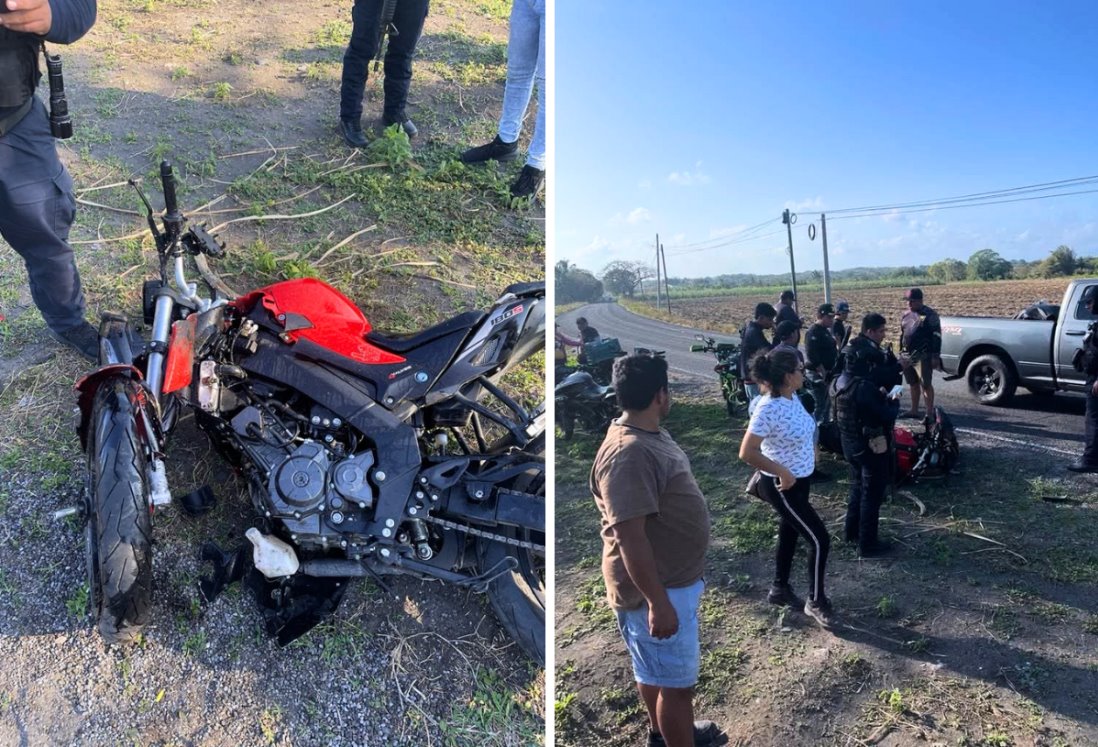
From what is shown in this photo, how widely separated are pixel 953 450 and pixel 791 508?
0.34 meters

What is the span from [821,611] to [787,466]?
12.3 inches

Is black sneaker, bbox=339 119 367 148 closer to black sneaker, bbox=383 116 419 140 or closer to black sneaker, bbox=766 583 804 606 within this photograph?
black sneaker, bbox=383 116 419 140

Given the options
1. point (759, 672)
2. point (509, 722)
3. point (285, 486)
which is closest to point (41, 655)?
point (285, 486)

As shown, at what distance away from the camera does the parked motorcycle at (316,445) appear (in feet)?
8.05

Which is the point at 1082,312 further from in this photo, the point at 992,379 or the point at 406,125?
the point at 406,125

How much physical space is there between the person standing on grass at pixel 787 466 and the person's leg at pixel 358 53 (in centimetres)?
331

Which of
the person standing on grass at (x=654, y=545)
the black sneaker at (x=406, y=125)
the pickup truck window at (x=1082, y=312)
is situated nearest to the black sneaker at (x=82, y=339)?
the black sneaker at (x=406, y=125)

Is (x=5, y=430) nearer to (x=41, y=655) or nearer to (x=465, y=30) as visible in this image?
(x=41, y=655)

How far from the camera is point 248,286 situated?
12.7 ft

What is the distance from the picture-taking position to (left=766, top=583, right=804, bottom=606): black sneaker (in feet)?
6.02

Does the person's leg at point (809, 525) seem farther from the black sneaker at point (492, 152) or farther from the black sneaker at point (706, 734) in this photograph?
the black sneaker at point (492, 152)

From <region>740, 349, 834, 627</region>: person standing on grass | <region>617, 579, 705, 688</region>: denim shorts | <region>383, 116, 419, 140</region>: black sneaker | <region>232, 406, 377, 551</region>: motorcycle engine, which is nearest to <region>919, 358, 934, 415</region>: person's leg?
<region>740, 349, 834, 627</region>: person standing on grass

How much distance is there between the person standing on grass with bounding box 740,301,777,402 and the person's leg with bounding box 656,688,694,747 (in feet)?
2.02

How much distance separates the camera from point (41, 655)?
2.58 meters
